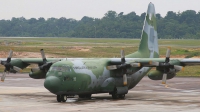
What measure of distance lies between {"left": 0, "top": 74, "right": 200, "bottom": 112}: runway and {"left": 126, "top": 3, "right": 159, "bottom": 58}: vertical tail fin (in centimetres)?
350

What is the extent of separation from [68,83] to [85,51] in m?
61.9

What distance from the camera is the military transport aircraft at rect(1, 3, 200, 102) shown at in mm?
33688

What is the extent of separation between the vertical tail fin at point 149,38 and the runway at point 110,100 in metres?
3.50

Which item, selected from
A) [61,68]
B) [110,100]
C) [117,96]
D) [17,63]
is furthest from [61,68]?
[17,63]

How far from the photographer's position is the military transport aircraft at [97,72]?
33688 mm

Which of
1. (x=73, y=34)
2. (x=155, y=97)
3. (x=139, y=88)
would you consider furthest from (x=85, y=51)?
(x=73, y=34)

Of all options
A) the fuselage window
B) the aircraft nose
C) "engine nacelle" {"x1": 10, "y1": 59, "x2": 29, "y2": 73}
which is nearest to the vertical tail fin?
the fuselage window

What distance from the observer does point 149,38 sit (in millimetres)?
42406

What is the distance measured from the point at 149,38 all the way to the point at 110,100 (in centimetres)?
864

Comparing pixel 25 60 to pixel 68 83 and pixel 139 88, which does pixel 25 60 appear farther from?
pixel 139 88

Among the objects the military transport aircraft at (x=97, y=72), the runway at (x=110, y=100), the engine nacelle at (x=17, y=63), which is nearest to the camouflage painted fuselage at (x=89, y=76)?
the military transport aircraft at (x=97, y=72)

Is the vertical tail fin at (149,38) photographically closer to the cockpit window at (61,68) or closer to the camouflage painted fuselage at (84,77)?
the camouflage painted fuselage at (84,77)

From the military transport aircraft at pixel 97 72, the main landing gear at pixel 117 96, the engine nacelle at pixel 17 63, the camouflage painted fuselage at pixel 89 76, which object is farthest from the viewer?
the engine nacelle at pixel 17 63

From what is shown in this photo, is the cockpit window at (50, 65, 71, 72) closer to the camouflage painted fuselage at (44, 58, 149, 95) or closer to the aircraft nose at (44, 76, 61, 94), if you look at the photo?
the camouflage painted fuselage at (44, 58, 149, 95)
